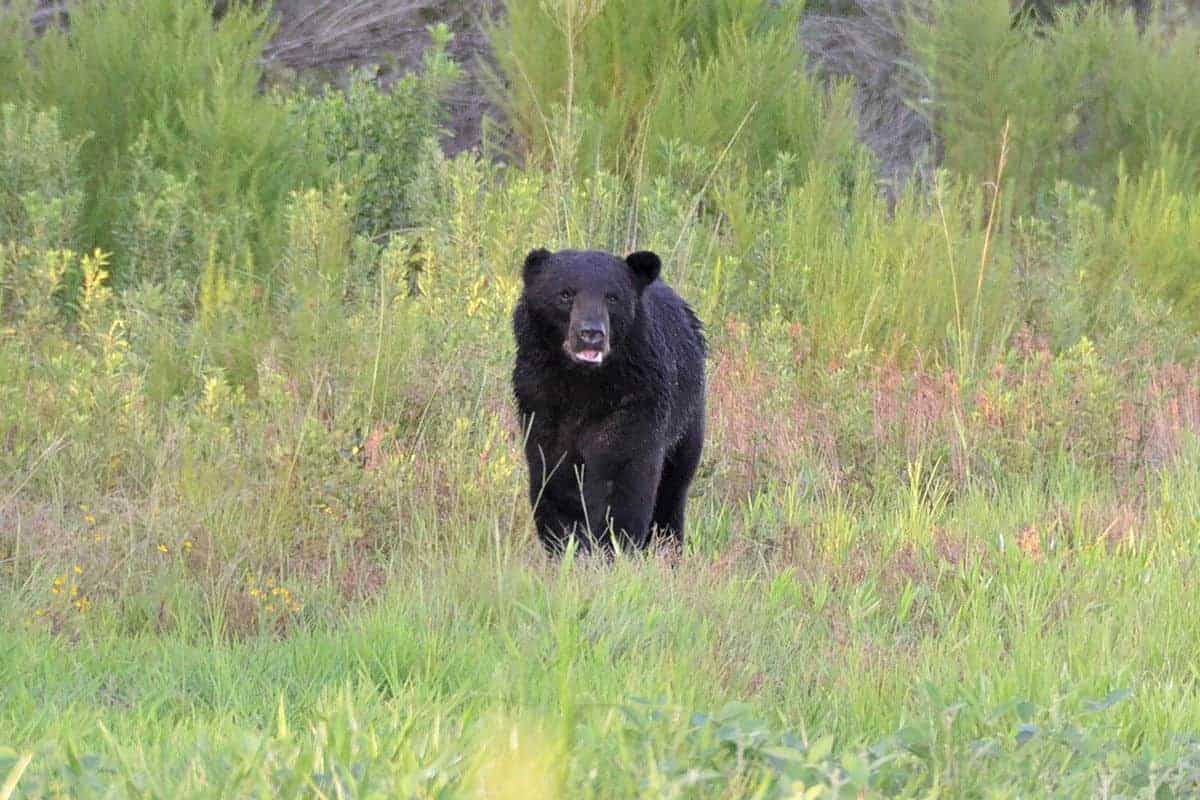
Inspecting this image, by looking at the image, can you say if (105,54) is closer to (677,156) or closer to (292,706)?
(677,156)

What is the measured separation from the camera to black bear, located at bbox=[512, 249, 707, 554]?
5.75 meters

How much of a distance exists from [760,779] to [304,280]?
5100 millimetres

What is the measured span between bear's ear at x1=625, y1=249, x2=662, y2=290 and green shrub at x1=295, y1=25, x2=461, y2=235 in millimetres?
5107

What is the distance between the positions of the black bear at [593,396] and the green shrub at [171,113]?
382 centimetres

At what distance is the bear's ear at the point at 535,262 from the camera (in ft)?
19.7

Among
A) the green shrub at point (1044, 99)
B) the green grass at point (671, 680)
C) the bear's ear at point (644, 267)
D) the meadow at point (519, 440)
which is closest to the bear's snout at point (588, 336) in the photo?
the bear's ear at point (644, 267)

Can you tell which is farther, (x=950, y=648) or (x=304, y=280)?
→ (x=304, y=280)

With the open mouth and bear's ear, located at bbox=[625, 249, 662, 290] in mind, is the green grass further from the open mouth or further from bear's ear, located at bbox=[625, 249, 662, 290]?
bear's ear, located at bbox=[625, 249, 662, 290]

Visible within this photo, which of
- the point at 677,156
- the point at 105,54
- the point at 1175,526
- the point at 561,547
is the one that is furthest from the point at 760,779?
the point at 105,54

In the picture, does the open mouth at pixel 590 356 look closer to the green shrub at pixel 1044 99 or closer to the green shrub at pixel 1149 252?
the green shrub at pixel 1149 252

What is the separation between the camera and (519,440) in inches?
259

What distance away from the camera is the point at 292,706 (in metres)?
3.93

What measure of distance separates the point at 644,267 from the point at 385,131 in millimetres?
5559

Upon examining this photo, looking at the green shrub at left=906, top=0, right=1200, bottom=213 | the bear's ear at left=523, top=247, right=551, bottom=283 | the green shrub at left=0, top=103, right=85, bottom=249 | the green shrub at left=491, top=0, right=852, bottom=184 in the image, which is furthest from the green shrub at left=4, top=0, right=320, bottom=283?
→ the green shrub at left=906, top=0, right=1200, bottom=213
